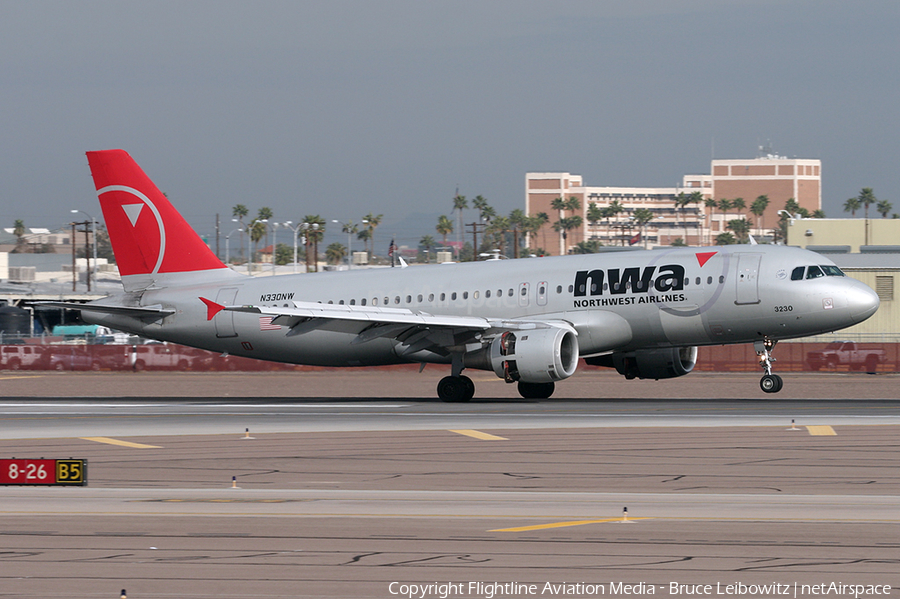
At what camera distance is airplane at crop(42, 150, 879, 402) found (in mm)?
33594

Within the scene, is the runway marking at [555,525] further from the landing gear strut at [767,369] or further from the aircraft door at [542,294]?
the aircraft door at [542,294]

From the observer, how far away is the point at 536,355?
3303 cm

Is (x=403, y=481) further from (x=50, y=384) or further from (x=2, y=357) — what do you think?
(x=2, y=357)

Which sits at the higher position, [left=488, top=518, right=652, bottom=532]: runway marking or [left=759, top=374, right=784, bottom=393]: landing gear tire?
[left=488, top=518, right=652, bottom=532]: runway marking

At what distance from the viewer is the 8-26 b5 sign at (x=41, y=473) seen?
17.4 metres

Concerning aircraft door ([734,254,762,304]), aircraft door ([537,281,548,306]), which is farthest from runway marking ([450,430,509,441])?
aircraft door ([734,254,762,304])

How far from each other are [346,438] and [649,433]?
6.60 metres

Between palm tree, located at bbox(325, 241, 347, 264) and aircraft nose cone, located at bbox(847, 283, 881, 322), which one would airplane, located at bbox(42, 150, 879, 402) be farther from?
palm tree, located at bbox(325, 241, 347, 264)

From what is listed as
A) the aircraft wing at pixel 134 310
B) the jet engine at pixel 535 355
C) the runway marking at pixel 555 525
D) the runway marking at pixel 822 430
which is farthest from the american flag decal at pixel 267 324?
the runway marking at pixel 555 525

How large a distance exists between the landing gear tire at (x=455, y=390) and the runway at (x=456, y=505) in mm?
6234

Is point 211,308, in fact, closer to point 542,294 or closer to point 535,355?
point 542,294

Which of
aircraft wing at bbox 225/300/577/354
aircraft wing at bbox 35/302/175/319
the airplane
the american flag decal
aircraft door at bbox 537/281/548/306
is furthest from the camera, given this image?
aircraft wing at bbox 35/302/175/319

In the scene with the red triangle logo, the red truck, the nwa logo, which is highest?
the red triangle logo

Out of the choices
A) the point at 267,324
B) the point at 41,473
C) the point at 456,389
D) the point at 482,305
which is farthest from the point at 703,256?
the point at 41,473
